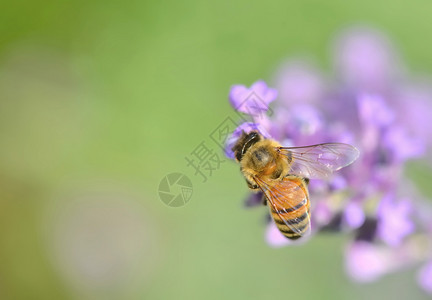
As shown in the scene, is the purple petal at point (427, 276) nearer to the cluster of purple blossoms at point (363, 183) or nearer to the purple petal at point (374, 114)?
the cluster of purple blossoms at point (363, 183)

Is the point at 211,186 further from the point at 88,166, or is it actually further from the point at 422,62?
the point at 422,62

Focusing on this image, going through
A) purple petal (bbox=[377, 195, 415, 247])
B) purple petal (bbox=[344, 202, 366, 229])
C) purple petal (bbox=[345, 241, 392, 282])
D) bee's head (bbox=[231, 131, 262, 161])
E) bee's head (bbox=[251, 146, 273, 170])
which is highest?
bee's head (bbox=[231, 131, 262, 161])

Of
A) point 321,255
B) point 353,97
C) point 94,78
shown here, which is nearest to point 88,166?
point 94,78

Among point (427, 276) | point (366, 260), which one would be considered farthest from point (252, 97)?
point (427, 276)

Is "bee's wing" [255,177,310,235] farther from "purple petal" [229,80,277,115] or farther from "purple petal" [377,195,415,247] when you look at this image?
"purple petal" [377,195,415,247]

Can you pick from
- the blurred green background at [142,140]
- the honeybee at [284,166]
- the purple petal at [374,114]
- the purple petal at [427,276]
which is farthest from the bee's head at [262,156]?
the blurred green background at [142,140]

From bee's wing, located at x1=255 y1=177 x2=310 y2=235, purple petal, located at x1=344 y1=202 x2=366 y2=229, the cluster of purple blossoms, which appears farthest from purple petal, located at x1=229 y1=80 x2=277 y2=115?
purple petal, located at x1=344 y1=202 x2=366 y2=229

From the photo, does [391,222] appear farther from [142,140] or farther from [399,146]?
[142,140]

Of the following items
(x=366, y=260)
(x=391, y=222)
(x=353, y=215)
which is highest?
(x=353, y=215)
